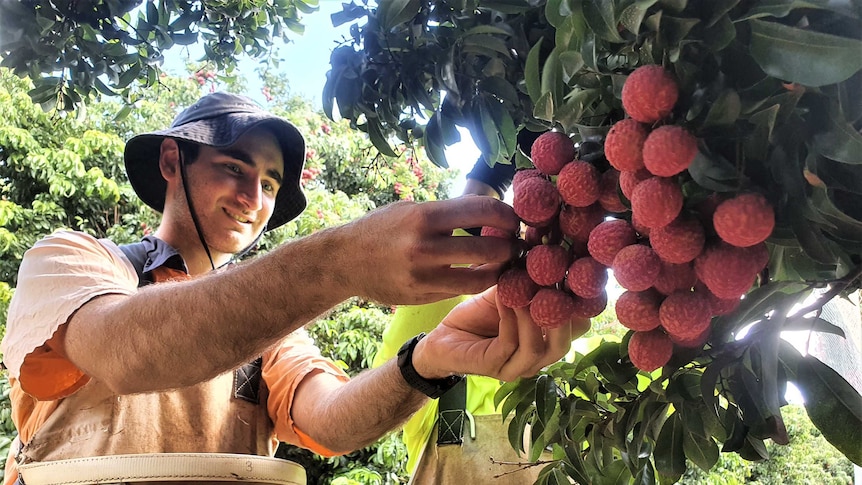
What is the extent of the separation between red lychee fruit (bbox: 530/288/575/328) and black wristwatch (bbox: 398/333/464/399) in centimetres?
45

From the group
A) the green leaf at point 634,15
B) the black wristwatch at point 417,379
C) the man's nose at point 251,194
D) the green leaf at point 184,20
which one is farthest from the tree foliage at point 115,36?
the green leaf at point 634,15

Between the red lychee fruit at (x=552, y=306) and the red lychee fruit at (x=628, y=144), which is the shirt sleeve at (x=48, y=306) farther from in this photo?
the red lychee fruit at (x=628, y=144)

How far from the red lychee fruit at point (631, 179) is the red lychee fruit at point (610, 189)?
0.04m

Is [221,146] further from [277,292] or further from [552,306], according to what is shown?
[552,306]

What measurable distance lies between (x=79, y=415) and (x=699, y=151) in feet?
3.52

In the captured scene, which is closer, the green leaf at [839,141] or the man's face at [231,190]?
the green leaf at [839,141]

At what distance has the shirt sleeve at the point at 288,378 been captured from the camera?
1297 millimetres

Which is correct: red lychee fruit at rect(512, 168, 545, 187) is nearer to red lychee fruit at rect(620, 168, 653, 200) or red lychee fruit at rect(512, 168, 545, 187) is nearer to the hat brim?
red lychee fruit at rect(620, 168, 653, 200)

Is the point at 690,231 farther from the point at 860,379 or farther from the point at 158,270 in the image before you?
the point at 158,270

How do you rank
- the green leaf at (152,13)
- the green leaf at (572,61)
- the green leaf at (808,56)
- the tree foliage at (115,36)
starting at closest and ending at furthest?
1. the green leaf at (808,56)
2. the green leaf at (572,61)
3. the tree foliage at (115,36)
4. the green leaf at (152,13)

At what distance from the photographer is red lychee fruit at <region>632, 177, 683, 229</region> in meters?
0.36

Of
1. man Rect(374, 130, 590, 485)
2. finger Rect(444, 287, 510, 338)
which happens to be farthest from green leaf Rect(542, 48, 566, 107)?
man Rect(374, 130, 590, 485)

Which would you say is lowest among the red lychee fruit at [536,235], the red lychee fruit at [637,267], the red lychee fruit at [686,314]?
the red lychee fruit at [686,314]

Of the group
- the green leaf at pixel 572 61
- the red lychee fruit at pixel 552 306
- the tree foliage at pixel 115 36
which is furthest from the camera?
the tree foliage at pixel 115 36
